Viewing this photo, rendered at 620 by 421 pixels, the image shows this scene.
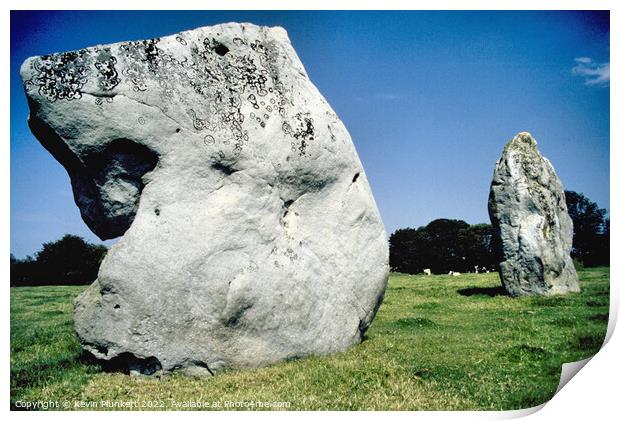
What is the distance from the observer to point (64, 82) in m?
7.48

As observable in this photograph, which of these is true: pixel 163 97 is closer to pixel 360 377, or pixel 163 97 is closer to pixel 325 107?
pixel 325 107

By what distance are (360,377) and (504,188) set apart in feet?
35.9

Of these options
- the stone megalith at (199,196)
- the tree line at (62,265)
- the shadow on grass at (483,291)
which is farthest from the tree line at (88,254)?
the stone megalith at (199,196)

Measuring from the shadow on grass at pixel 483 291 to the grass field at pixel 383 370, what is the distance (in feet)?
16.8

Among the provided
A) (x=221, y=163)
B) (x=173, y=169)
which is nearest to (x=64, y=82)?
(x=173, y=169)

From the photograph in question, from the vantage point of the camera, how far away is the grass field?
22.7ft

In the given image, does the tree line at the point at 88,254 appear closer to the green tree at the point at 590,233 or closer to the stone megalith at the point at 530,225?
the green tree at the point at 590,233

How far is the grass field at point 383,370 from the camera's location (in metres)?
6.93

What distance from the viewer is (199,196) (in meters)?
7.89

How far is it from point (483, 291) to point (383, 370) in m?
11.4

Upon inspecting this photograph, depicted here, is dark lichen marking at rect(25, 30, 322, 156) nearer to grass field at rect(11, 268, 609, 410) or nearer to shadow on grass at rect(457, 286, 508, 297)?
grass field at rect(11, 268, 609, 410)

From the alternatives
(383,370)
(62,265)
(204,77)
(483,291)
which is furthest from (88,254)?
(483,291)

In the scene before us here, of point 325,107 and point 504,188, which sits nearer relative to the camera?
point 325,107

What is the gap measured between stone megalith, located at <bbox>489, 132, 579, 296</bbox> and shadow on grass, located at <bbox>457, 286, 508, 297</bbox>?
0.78 m
